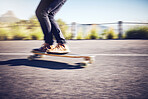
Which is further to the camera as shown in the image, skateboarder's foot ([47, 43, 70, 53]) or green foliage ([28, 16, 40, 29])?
green foliage ([28, 16, 40, 29])

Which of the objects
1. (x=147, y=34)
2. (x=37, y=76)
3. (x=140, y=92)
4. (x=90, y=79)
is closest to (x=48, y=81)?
(x=37, y=76)

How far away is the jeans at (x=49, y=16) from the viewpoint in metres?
2.68

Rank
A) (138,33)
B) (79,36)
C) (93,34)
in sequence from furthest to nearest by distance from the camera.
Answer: (79,36)
(93,34)
(138,33)

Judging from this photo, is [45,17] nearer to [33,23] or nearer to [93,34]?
[93,34]

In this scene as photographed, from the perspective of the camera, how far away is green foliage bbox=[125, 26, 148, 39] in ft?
36.3

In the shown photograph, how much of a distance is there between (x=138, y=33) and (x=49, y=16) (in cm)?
1014

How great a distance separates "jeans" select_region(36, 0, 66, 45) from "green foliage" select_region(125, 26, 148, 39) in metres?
9.57

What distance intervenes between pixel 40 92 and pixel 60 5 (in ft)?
6.79

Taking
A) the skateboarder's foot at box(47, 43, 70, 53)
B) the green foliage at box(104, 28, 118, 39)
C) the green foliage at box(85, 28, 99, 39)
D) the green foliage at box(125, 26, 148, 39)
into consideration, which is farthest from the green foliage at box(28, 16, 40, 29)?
the skateboarder's foot at box(47, 43, 70, 53)

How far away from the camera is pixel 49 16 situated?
2.82 meters

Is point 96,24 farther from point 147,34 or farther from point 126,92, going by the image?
point 126,92

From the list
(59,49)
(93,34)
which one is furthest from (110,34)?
(59,49)

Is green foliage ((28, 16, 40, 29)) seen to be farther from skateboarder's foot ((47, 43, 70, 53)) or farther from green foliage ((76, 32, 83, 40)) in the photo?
skateboarder's foot ((47, 43, 70, 53))

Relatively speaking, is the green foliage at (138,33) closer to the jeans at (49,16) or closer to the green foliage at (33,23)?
the green foliage at (33,23)
